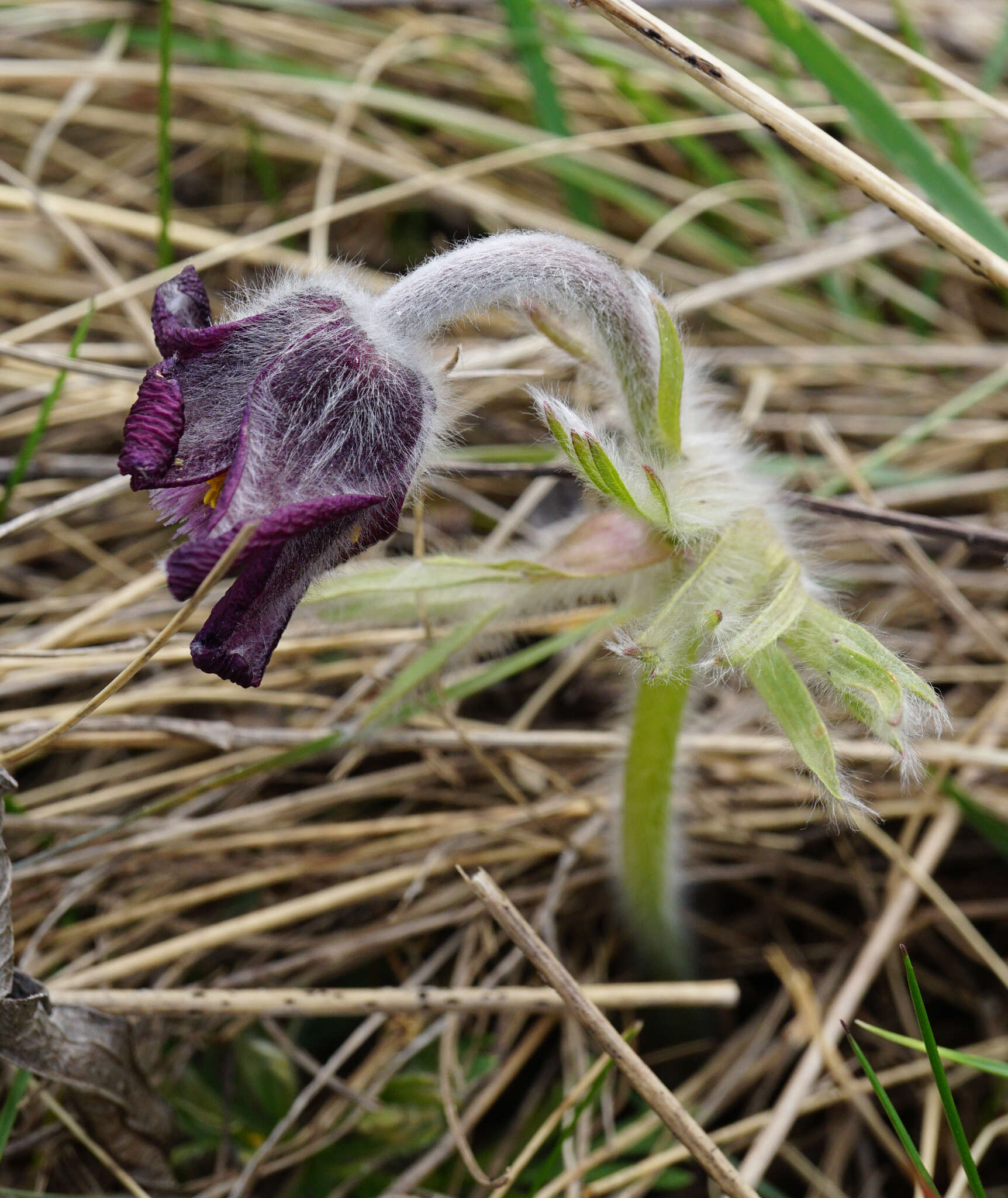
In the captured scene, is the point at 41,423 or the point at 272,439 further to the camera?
the point at 41,423

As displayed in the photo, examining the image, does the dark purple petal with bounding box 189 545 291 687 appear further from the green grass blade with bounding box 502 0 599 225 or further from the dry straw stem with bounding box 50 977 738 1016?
the green grass blade with bounding box 502 0 599 225

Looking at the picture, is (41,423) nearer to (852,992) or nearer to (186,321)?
(186,321)

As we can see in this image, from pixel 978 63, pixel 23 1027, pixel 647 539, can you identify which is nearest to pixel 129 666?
pixel 23 1027

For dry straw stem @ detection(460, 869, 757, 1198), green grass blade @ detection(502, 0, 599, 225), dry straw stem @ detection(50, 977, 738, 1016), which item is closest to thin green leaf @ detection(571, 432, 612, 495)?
dry straw stem @ detection(460, 869, 757, 1198)

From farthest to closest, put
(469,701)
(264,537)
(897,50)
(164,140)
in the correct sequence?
(469,701)
(164,140)
(897,50)
(264,537)

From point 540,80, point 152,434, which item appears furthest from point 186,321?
point 540,80

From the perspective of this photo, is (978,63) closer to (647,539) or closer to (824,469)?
(824,469)
